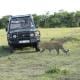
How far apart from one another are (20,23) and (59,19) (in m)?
68.1

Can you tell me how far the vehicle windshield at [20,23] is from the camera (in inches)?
916

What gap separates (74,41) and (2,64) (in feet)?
44.8

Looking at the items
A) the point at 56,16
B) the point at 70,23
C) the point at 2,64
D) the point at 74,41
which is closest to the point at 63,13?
the point at 56,16

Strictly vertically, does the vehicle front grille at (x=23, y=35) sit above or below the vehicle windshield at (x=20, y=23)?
below

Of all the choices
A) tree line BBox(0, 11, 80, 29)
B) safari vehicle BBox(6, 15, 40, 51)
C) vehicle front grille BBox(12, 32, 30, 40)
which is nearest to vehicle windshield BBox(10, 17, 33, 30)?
safari vehicle BBox(6, 15, 40, 51)

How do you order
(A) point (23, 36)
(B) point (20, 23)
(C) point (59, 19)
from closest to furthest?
(A) point (23, 36) < (B) point (20, 23) < (C) point (59, 19)

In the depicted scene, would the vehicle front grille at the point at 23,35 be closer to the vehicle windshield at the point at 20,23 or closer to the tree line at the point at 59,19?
the vehicle windshield at the point at 20,23

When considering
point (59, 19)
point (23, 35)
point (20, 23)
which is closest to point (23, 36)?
point (23, 35)

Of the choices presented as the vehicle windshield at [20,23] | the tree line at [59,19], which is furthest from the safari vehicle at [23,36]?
the tree line at [59,19]

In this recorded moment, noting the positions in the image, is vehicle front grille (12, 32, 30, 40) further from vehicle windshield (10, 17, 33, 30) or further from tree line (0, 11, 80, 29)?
tree line (0, 11, 80, 29)

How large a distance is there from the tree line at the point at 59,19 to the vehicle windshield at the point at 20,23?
169 ft

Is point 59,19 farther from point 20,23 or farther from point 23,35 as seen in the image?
point 23,35

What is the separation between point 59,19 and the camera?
3595 inches

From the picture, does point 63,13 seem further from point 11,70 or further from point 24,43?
point 11,70
